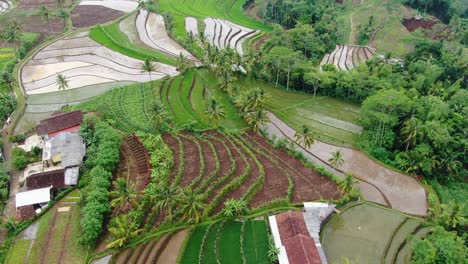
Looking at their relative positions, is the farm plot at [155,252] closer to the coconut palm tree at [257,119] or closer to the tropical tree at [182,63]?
the coconut palm tree at [257,119]

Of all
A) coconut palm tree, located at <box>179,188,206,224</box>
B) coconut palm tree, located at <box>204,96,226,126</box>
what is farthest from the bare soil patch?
coconut palm tree, located at <box>179,188,206,224</box>

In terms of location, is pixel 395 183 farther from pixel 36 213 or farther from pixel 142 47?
pixel 142 47

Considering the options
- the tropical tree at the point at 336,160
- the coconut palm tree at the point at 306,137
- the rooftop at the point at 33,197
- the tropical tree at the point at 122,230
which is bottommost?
the tropical tree at the point at 122,230

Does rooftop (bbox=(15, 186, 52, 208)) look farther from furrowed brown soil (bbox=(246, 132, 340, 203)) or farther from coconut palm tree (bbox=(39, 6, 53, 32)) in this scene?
coconut palm tree (bbox=(39, 6, 53, 32))

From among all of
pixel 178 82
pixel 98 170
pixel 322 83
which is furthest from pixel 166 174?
pixel 322 83

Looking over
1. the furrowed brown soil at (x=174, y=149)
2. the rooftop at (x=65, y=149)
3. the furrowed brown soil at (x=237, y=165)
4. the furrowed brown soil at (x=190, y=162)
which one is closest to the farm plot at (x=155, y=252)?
the furrowed brown soil at (x=237, y=165)
